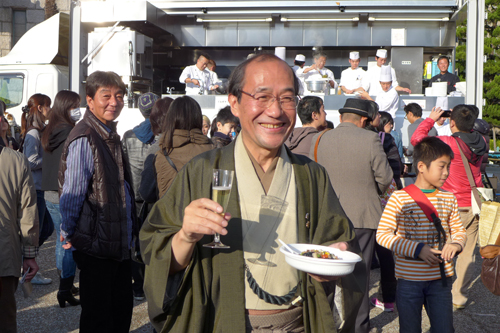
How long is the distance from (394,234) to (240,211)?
1.89 m

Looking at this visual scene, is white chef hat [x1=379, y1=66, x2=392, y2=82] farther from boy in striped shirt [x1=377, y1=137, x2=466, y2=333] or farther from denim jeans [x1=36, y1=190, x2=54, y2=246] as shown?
boy in striped shirt [x1=377, y1=137, x2=466, y2=333]

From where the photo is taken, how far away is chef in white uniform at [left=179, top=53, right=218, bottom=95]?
11492 millimetres

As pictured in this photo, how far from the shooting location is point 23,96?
11.8m

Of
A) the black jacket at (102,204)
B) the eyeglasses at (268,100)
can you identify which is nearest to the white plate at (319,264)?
the eyeglasses at (268,100)

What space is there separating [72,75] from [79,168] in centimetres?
878

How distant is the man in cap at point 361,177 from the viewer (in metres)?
4.18

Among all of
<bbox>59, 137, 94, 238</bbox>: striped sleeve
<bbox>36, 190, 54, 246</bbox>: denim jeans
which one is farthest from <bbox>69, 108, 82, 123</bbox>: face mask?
<bbox>59, 137, 94, 238</bbox>: striped sleeve

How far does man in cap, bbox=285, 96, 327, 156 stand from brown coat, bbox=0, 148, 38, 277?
2.54 meters

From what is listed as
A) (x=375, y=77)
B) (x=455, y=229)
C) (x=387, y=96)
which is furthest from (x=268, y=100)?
(x=375, y=77)

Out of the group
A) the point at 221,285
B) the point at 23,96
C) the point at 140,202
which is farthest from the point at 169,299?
the point at 23,96

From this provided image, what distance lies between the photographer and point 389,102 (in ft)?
34.2

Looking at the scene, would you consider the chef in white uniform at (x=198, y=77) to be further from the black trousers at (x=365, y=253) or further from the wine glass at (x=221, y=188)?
the wine glass at (x=221, y=188)

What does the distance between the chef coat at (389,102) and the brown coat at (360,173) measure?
648cm

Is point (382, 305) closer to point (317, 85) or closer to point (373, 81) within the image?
point (317, 85)
